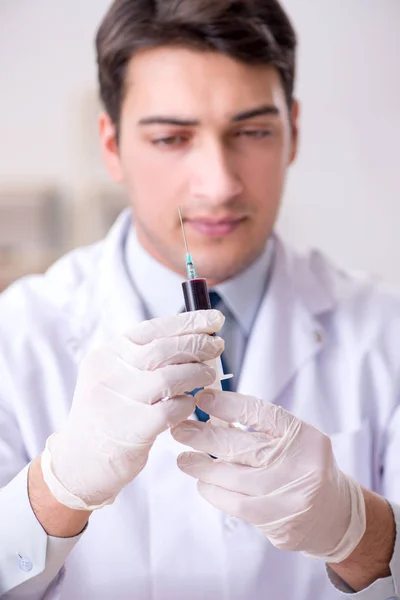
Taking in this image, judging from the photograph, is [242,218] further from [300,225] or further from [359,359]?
[300,225]

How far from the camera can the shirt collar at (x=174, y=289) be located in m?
1.19

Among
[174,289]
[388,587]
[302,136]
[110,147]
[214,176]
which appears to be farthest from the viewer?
[302,136]

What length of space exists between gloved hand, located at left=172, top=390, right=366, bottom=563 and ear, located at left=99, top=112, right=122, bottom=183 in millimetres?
636

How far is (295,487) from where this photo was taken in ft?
2.71

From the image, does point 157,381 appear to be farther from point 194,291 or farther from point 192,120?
point 192,120

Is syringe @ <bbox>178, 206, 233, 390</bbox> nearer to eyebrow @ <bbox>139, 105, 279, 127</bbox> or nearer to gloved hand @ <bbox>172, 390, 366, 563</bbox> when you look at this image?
gloved hand @ <bbox>172, 390, 366, 563</bbox>

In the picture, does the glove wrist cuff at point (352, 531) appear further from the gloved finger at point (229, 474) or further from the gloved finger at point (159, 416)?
the gloved finger at point (159, 416)

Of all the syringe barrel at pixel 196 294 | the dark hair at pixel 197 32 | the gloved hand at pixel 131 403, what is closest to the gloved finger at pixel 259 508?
the gloved hand at pixel 131 403

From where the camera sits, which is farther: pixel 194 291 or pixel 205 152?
pixel 205 152

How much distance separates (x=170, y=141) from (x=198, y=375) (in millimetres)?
511

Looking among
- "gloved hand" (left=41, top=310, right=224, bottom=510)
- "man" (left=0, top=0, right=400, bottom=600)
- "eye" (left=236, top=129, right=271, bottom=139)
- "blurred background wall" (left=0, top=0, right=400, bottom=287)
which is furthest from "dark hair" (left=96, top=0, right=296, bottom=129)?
"gloved hand" (left=41, top=310, right=224, bottom=510)

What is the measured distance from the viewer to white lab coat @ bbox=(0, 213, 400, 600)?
1.00 metres

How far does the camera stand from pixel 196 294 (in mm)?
793

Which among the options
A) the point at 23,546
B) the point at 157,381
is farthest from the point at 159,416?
the point at 23,546
